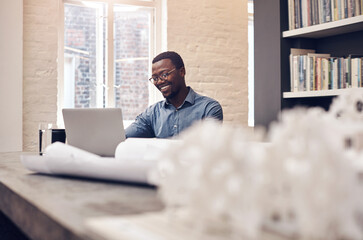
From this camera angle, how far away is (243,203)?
1.31 ft

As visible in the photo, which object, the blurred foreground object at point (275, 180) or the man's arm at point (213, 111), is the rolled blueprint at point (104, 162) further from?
the man's arm at point (213, 111)

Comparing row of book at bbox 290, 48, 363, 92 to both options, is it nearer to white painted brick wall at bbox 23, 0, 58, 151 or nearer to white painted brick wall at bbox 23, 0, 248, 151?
white painted brick wall at bbox 23, 0, 248, 151

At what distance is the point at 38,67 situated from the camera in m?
4.44

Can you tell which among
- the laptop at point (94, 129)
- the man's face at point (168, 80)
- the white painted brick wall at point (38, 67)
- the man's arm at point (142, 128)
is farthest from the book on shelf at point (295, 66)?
the white painted brick wall at point (38, 67)

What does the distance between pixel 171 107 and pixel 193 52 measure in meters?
2.14

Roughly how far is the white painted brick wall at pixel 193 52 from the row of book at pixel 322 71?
206 centimetres

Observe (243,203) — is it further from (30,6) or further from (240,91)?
(240,91)

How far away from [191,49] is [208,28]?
0.32 m

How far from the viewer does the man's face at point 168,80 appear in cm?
298

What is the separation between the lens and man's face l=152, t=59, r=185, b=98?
117 inches

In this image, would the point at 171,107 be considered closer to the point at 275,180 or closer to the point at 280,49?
the point at 280,49

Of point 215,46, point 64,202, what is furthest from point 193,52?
point 64,202

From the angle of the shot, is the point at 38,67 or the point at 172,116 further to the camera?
the point at 38,67

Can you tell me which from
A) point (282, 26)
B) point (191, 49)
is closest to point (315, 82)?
point (282, 26)
